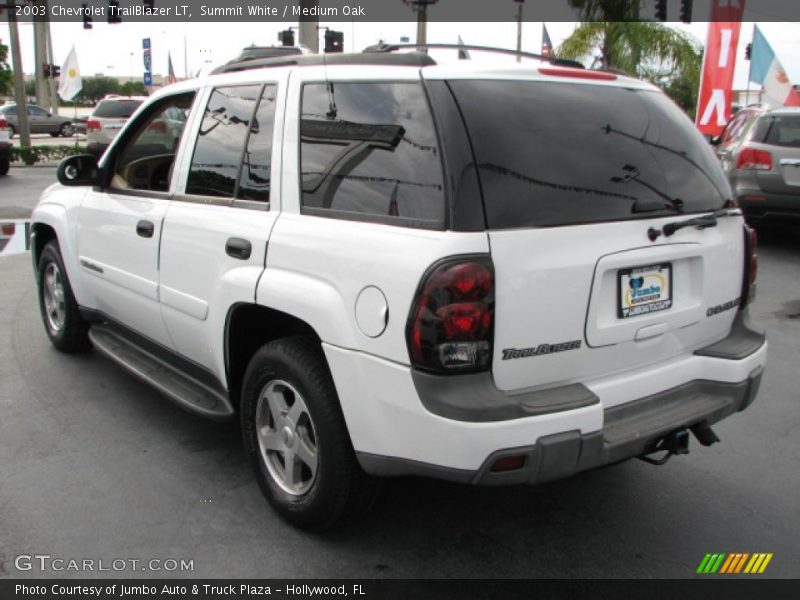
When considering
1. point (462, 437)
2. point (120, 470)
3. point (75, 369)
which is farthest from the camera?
point (75, 369)

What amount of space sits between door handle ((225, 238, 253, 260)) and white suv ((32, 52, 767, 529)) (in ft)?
0.05

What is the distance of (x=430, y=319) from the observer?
244 cm

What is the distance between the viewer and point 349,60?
305 centimetres

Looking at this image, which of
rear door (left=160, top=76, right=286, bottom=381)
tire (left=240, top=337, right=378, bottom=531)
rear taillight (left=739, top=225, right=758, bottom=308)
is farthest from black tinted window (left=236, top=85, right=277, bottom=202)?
rear taillight (left=739, top=225, right=758, bottom=308)

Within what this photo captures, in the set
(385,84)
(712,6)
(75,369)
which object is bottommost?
(75,369)

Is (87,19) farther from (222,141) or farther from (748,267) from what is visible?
(748,267)

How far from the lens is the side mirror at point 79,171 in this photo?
4.49 m

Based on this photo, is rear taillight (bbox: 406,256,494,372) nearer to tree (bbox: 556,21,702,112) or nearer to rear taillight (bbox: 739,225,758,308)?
rear taillight (bbox: 739,225,758,308)

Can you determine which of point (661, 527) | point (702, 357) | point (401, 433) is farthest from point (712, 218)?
point (401, 433)

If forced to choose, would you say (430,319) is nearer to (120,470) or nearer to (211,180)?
(211,180)

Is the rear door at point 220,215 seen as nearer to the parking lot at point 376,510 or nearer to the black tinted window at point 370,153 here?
the black tinted window at point 370,153

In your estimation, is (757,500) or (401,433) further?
(757,500)

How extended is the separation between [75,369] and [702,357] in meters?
3.95

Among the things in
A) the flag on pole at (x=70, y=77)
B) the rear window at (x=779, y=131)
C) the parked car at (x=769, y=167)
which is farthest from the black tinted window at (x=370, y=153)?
the flag on pole at (x=70, y=77)
